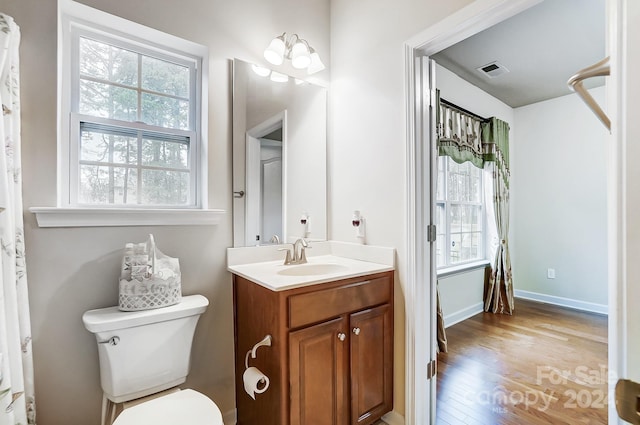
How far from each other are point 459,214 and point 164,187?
3.00 metres

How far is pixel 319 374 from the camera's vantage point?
4.43 feet

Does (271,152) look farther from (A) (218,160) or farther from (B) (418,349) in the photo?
(B) (418,349)

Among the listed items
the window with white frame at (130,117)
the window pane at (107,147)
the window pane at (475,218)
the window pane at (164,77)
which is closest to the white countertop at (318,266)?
the window with white frame at (130,117)

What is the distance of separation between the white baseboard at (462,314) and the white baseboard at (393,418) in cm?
164

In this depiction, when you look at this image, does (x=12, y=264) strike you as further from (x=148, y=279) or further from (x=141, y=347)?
(x=141, y=347)

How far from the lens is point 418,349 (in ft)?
5.13

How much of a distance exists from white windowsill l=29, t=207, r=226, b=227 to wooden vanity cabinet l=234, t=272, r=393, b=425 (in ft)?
1.28

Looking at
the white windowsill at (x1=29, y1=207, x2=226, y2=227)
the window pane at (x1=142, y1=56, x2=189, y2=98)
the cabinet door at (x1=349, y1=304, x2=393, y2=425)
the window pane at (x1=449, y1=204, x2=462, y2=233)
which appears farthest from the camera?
the window pane at (x1=449, y1=204, x2=462, y2=233)

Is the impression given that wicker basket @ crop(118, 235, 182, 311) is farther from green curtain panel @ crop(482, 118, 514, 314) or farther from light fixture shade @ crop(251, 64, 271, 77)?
green curtain panel @ crop(482, 118, 514, 314)

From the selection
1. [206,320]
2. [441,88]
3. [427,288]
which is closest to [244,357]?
[206,320]

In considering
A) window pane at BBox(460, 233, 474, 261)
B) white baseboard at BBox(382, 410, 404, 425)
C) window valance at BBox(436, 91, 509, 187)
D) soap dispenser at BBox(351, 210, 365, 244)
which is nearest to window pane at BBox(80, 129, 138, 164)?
soap dispenser at BBox(351, 210, 365, 244)

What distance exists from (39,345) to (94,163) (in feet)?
2.68

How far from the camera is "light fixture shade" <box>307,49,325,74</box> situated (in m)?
1.88

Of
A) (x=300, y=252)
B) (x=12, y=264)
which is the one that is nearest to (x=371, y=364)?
(x=300, y=252)
